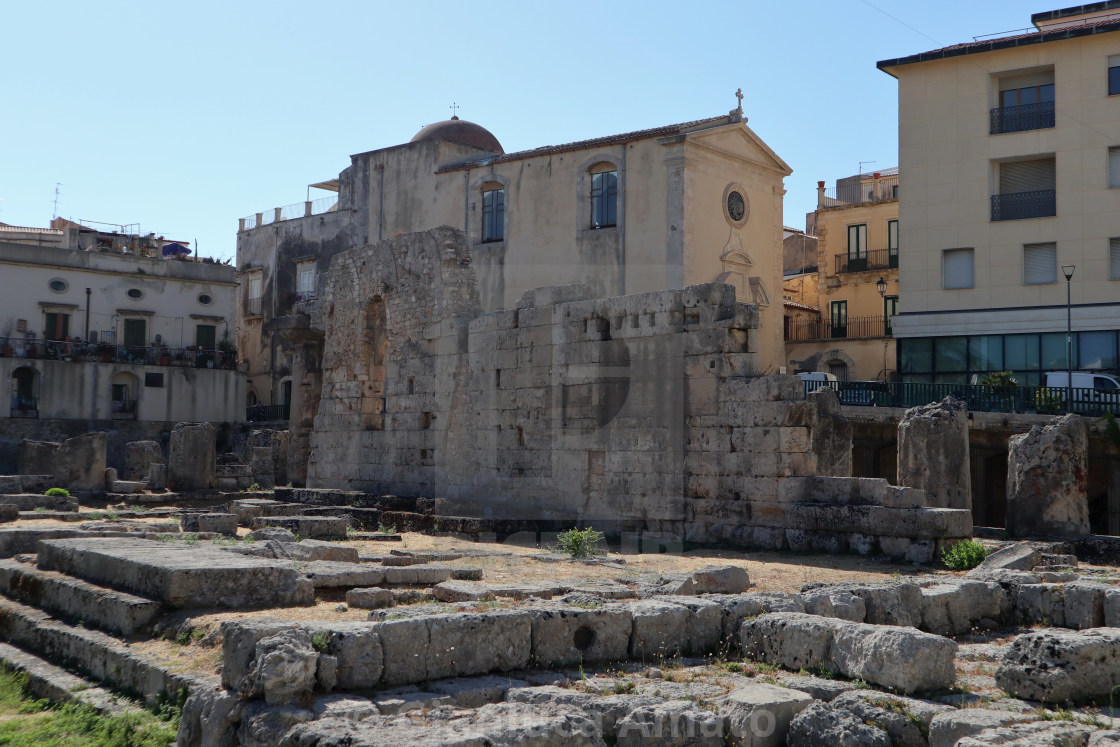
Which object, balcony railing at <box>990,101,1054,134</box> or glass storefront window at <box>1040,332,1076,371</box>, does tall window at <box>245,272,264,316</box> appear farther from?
glass storefront window at <box>1040,332,1076,371</box>

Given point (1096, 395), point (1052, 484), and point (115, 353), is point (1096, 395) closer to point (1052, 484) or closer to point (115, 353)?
point (1052, 484)

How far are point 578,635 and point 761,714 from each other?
166cm

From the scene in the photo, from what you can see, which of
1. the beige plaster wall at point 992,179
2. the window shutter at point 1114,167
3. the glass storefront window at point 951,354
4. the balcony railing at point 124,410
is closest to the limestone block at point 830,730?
the beige plaster wall at point 992,179

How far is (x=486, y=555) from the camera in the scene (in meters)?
12.1

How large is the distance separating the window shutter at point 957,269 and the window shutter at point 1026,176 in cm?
192

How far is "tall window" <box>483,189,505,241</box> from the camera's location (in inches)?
1302

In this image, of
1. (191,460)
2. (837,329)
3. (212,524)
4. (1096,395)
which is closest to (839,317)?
(837,329)

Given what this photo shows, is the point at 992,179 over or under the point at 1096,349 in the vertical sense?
over

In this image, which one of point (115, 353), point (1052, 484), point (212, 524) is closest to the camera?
point (1052, 484)

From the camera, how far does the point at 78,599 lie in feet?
27.5

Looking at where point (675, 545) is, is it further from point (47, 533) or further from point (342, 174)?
point (342, 174)

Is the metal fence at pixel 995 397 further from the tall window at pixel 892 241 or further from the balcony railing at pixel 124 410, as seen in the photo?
the balcony railing at pixel 124 410

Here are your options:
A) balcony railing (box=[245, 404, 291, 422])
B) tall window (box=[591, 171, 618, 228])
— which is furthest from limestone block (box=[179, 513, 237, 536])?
balcony railing (box=[245, 404, 291, 422])

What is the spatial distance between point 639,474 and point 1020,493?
16.8 ft
